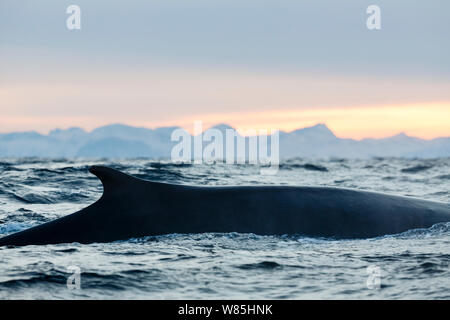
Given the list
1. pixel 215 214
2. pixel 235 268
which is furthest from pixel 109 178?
pixel 235 268

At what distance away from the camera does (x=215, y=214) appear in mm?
9297

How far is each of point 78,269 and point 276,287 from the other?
91.3 inches

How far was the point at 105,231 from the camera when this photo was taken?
8.88 meters

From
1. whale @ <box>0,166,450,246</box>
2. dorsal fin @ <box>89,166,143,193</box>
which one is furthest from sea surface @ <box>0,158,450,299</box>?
dorsal fin @ <box>89,166,143,193</box>

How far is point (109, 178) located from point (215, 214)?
149 cm

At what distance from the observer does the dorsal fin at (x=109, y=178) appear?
900 cm

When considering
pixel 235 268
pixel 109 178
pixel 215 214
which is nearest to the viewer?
pixel 235 268

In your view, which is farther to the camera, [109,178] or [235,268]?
[109,178]

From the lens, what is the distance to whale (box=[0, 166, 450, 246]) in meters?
8.97

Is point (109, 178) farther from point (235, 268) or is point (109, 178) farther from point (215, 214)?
point (235, 268)

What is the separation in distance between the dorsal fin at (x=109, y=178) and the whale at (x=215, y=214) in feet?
0.04
